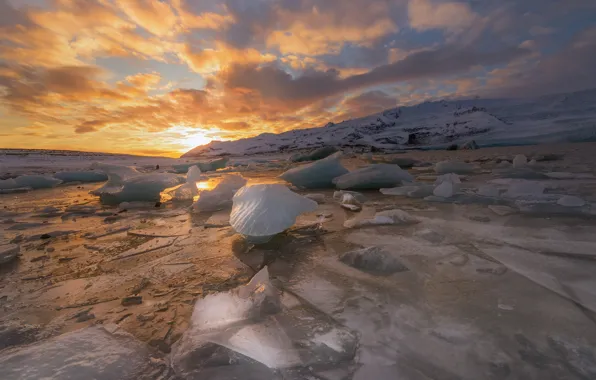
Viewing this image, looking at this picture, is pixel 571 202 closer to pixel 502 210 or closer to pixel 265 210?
pixel 502 210

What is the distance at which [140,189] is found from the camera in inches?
156

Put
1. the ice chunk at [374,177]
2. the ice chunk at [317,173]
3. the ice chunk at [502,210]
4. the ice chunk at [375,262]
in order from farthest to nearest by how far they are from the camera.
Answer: the ice chunk at [317,173] < the ice chunk at [374,177] < the ice chunk at [502,210] < the ice chunk at [375,262]

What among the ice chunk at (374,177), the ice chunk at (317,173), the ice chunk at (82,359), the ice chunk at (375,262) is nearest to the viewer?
the ice chunk at (82,359)

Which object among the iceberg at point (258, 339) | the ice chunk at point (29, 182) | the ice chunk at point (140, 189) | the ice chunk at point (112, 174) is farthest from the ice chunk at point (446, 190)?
the ice chunk at point (29, 182)

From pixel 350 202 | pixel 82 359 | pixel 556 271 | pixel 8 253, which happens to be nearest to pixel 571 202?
pixel 556 271

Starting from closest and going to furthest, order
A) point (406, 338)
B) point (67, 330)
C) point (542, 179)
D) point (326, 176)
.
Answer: point (406, 338), point (67, 330), point (542, 179), point (326, 176)

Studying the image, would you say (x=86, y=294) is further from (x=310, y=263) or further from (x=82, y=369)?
(x=310, y=263)

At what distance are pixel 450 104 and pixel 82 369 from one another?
271 ft

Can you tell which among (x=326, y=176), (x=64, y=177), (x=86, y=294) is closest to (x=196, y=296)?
(x=86, y=294)

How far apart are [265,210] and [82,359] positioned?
121cm

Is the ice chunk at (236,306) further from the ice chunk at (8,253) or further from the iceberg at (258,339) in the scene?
the ice chunk at (8,253)

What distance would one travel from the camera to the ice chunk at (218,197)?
3.20m

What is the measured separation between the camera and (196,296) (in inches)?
49.0

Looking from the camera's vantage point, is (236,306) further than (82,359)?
Yes
